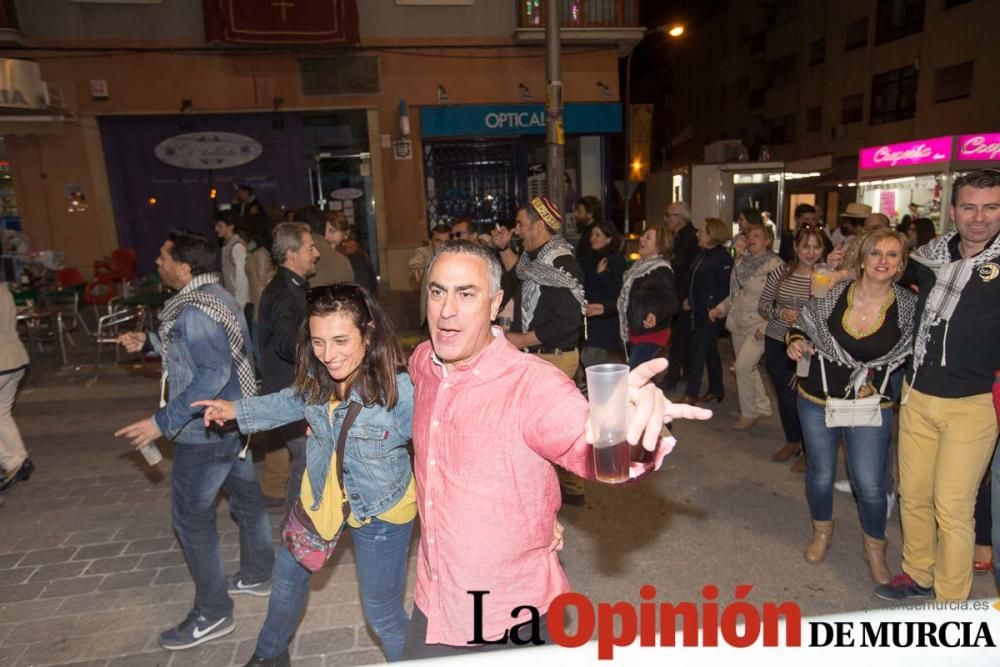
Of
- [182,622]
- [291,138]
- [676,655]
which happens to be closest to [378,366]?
[676,655]

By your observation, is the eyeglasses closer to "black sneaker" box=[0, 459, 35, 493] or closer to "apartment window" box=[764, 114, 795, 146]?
"black sneaker" box=[0, 459, 35, 493]

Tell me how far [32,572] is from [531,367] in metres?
4.22

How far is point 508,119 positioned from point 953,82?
20.0 metres

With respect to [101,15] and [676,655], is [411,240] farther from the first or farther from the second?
[676,655]

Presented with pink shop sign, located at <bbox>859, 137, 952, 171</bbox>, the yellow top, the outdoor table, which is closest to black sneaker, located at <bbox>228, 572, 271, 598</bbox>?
the yellow top

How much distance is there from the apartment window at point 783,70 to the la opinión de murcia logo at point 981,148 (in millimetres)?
22707

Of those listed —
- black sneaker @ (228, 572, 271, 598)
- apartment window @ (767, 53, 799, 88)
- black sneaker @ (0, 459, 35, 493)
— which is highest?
apartment window @ (767, 53, 799, 88)

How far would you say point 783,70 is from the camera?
35.7m

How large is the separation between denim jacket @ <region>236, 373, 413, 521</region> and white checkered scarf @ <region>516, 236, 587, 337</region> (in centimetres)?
209

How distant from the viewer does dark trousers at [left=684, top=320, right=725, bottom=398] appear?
713cm

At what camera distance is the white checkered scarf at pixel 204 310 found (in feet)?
10.9

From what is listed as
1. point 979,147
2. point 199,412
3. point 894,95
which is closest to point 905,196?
point 979,147

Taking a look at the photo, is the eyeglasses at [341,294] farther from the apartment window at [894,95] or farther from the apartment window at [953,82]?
the apartment window at [894,95]

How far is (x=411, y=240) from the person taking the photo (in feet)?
48.4
